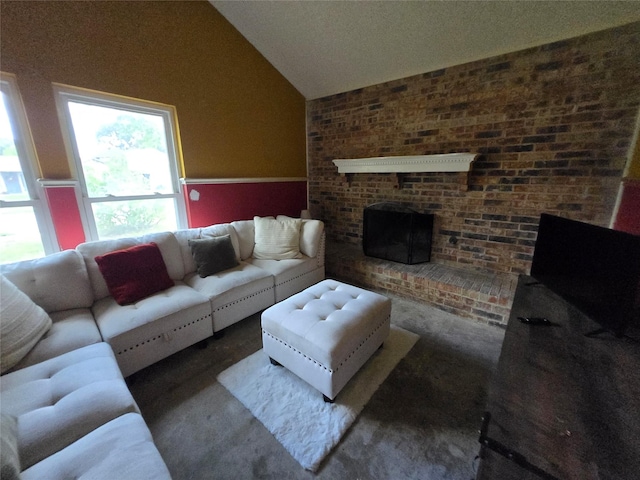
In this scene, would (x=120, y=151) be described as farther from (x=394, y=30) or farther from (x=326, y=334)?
(x=394, y=30)

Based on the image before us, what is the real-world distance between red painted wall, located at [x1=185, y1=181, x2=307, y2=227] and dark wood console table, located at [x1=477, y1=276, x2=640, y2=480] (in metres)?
2.91

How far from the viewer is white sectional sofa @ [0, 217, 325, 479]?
2.90 ft

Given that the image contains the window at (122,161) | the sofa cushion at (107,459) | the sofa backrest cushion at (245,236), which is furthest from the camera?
the sofa backrest cushion at (245,236)

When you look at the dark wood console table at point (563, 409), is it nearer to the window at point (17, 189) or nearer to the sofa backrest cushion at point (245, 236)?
the sofa backrest cushion at point (245, 236)

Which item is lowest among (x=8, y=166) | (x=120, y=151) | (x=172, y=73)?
(x=8, y=166)

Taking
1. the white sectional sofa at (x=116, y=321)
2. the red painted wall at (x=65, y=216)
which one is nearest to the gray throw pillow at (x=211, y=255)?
the white sectional sofa at (x=116, y=321)

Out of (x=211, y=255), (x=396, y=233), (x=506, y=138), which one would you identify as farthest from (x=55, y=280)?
(x=506, y=138)

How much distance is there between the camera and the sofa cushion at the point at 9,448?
26.8 inches

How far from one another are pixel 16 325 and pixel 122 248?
784mm

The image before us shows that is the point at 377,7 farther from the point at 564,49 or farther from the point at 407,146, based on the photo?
the point at 564,49

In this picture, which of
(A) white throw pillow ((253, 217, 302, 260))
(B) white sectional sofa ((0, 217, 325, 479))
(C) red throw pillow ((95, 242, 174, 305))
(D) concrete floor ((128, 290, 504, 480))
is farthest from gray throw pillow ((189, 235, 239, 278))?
(D) concrete floor ((128, 290, 504, 480))

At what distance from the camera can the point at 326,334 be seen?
146 centimetres

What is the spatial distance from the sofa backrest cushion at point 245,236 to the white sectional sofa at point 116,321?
11mm

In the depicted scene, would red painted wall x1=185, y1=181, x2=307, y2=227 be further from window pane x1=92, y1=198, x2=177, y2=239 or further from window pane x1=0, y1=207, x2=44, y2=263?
window pane x1=0, y1=207, x2=44, y2=263
